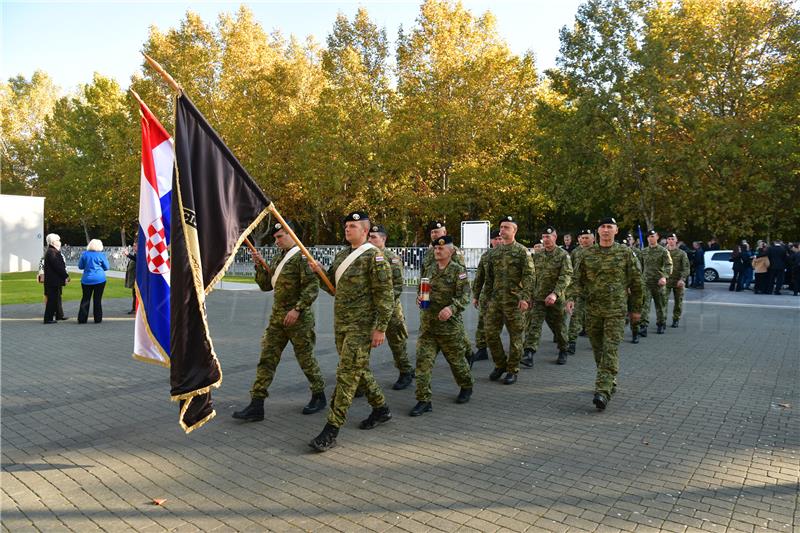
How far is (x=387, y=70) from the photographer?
34.2m

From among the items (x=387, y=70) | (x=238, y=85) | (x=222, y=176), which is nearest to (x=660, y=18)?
(x=387, y=70)

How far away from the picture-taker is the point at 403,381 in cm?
727

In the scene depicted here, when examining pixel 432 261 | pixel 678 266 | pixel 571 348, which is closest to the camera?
pixel 432 261

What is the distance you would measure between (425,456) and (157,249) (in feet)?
9.24

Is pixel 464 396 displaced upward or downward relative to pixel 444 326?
downward

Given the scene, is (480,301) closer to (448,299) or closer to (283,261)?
(448,299)

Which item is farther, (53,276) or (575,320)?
(53,276)

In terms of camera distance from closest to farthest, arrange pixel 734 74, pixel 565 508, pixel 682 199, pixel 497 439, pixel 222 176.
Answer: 1. pixel 565 508
2. pixel 222 176
3. pixel 497 439
4. pixel 734 74
5. pixel 682 199

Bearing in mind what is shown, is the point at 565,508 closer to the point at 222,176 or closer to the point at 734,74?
the point at 222,176

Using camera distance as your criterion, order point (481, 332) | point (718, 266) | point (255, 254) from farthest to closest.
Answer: point (718, 266) → point (481, 332) → point (255, 254)

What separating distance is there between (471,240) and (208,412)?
814 inches

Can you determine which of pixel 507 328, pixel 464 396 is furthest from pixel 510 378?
pixel 464 396

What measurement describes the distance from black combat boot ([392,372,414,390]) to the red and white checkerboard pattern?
342 centimetres

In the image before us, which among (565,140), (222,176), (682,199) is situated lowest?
(222,176)
